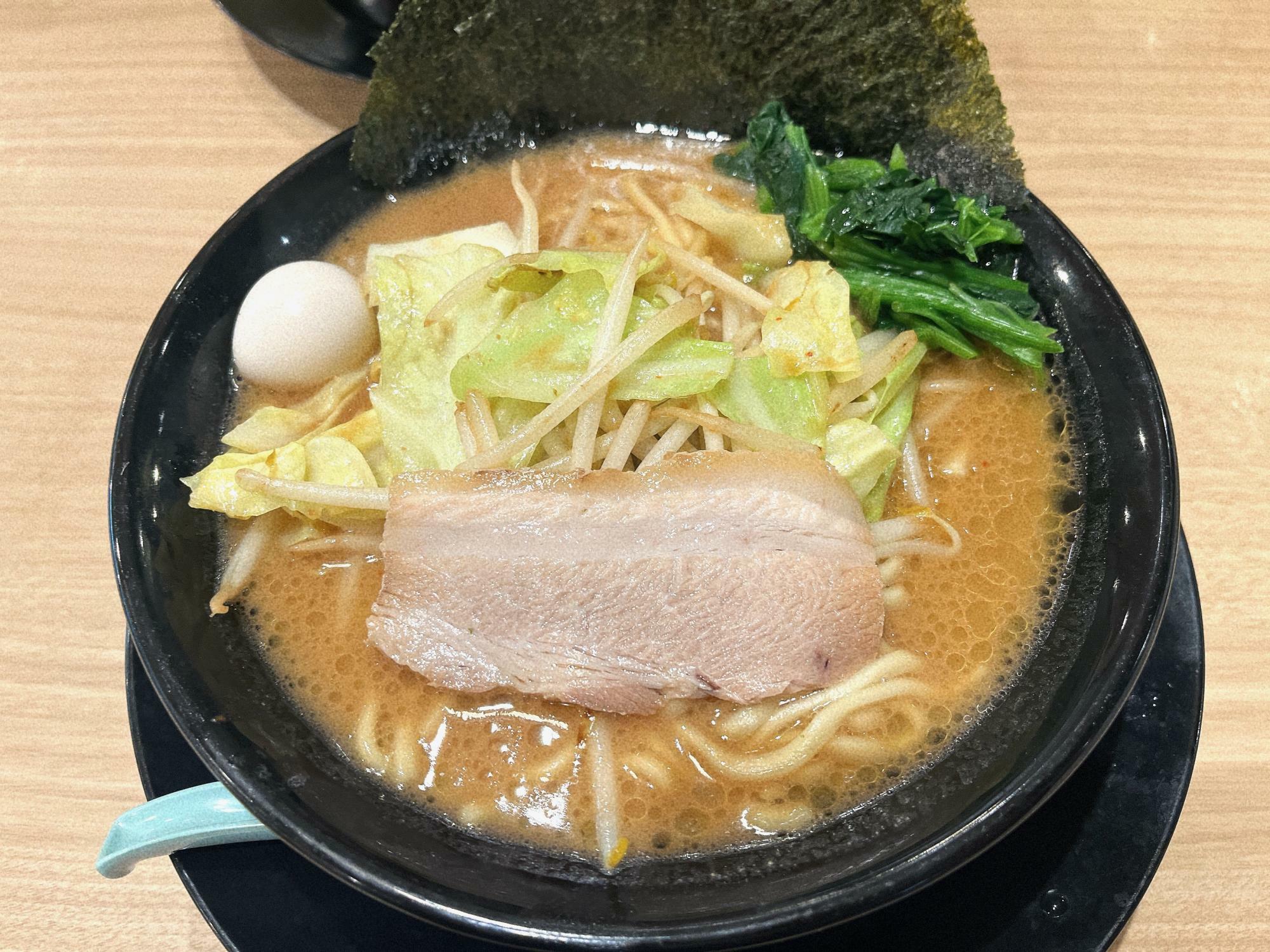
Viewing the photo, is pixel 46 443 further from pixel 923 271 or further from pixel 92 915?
pixel 923 271

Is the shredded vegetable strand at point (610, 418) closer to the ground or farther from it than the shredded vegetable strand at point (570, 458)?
farther from it

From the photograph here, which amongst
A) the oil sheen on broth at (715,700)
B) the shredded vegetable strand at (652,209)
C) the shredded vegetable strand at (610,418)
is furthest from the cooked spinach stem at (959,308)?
the shredded vegetable strand at (610,418)

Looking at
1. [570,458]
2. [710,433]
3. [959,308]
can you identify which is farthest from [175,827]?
[959,308]

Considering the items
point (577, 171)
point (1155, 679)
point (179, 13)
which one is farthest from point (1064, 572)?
point (179, 13)

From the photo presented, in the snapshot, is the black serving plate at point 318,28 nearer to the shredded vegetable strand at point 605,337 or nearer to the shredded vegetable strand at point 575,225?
the shredded vegetable strand at point 575,225

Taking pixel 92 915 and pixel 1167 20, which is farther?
pixel 1167 20

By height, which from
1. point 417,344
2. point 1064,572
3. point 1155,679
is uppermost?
point 417,344

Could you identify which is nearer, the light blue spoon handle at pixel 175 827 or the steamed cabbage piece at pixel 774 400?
the light blue spoon handle at pixel 175 827
